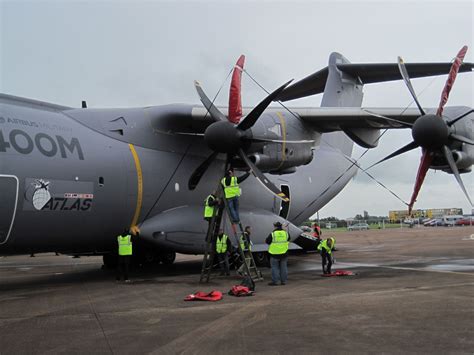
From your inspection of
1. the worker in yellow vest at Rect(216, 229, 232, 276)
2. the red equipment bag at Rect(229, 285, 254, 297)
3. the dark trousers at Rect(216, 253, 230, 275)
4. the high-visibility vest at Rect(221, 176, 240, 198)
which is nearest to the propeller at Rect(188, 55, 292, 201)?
the high-visibility vest at Rect(221, 176, 240, 198)

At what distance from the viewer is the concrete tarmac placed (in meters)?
5.33

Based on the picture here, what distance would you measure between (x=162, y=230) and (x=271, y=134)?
3728 mm

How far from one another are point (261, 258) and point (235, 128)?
15.7 feet

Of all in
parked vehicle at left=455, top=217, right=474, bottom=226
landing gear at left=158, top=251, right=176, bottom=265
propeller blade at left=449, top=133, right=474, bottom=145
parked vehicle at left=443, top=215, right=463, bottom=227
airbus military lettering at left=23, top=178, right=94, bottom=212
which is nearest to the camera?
airbus military lettering at left=23, top=178, right=94, bottom=212

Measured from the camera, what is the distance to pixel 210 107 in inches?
497

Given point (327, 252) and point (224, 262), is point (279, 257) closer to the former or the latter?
point (327, 252)

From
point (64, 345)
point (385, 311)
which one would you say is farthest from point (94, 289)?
point (385, 311)

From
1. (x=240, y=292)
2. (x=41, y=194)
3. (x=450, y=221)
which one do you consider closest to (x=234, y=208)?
(x=240, y=292)

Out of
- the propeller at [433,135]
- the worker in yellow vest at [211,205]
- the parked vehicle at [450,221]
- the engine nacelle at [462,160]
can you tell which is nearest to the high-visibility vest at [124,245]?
the worker in yellow vest at [211,205]

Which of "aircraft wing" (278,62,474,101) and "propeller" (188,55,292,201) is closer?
"propeller" (188,55,292,201)

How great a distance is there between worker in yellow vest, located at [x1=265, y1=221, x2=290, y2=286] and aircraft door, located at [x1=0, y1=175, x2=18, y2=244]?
537cm

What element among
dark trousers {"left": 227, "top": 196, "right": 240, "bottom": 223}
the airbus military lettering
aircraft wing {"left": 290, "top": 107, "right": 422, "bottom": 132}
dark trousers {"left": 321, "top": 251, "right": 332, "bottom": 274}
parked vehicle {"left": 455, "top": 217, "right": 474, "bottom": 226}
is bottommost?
dark trousers {"left": 321, "top": 251, "right": 332, "bottom": 274}

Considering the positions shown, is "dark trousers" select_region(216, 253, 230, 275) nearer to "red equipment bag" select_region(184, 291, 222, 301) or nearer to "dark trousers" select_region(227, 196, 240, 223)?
"dark trousers" select_region(227, 196, 240, 223)

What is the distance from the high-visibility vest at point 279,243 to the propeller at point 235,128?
816 mm
